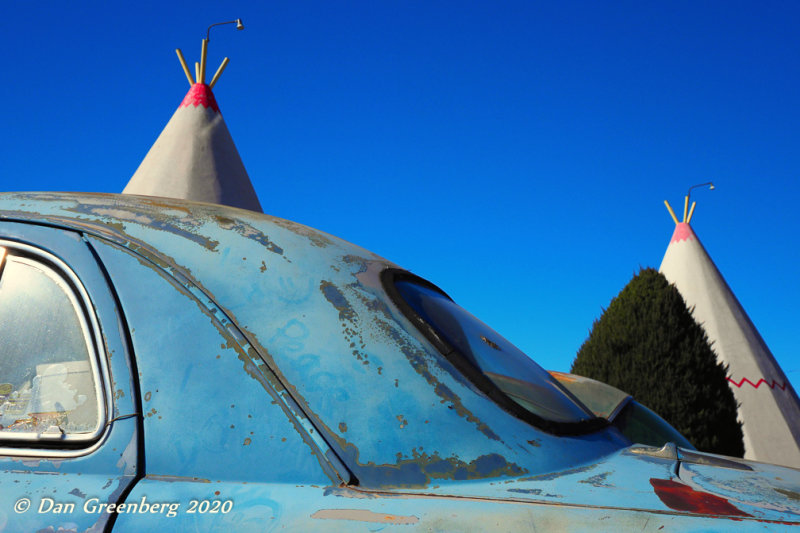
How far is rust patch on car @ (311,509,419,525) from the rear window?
1.20 ft

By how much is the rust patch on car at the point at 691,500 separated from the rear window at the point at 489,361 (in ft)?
0.88

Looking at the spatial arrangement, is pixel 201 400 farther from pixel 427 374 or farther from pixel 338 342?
pixel 427 374

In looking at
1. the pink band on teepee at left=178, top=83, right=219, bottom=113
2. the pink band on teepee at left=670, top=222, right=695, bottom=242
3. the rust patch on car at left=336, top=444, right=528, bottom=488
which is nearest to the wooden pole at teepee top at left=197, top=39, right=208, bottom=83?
the pink band on teepee at left=178, top=83, right=219, bottom=113

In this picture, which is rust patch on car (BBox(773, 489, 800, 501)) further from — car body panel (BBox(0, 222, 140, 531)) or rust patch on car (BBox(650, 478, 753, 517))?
car body panel (BBox(0, 222, 140, 531))

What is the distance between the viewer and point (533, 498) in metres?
0.99

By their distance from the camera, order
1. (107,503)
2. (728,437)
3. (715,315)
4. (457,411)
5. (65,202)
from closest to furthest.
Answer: (107,503) < (457,411) < (65,202) < (728,437) < (715,315)

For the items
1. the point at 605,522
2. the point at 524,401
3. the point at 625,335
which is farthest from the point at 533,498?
the point at 625,335

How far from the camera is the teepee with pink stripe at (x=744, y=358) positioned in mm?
10328

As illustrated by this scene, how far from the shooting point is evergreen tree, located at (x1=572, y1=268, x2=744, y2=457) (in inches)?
302

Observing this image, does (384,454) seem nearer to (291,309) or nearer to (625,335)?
(291,309)

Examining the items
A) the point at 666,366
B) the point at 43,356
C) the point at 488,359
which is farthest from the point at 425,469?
the point at 666,366

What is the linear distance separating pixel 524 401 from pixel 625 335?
7.36 m

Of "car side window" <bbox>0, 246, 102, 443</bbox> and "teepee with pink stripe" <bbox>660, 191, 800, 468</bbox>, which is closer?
"car side window" <bbox>0, 246, 102, 443</bbox>

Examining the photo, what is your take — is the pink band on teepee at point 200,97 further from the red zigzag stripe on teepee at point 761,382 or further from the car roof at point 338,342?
the red zigzag stripe on teepee at point 761,382
